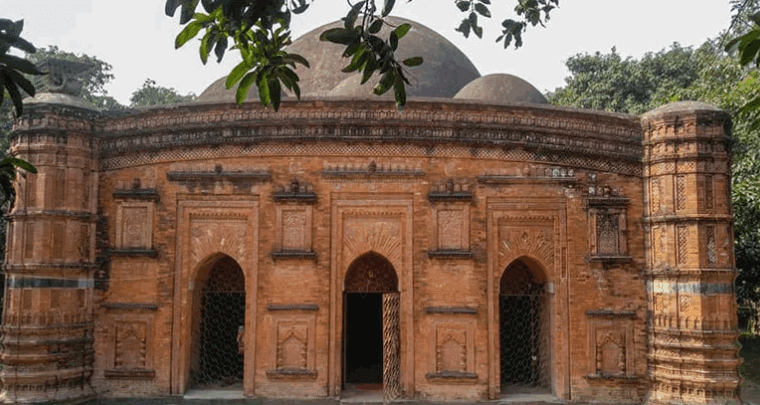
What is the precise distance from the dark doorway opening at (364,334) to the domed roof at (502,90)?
3.80 meters

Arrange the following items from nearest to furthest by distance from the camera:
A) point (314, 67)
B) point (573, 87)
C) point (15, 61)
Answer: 1. point (15, 61)
2. point (314, 67)
3. point (573, 87)

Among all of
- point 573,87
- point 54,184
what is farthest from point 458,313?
point 573,87

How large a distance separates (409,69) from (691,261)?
5809mm

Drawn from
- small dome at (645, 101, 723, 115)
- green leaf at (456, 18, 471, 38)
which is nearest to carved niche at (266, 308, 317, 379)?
small dome at (645, 101, 723, 115)

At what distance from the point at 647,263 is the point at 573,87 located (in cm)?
1204

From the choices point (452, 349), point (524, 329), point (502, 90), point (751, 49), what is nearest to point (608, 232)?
point (524, 329)

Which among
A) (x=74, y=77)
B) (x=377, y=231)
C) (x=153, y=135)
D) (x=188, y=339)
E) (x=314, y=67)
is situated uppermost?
(x=314, y=67)

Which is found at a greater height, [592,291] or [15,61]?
[15,61]

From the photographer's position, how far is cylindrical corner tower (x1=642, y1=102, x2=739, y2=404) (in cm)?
857

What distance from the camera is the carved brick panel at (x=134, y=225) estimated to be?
9297 millimetres

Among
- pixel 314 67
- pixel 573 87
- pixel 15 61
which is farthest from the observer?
pixel 573 87

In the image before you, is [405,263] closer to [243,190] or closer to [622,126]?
[243,190]

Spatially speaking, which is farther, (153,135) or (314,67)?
(314,67)

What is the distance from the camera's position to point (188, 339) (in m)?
9.21
